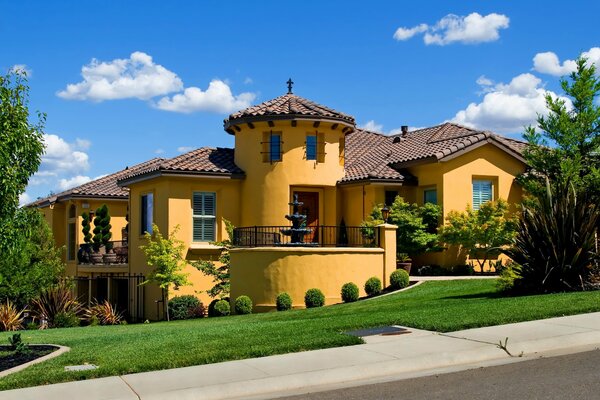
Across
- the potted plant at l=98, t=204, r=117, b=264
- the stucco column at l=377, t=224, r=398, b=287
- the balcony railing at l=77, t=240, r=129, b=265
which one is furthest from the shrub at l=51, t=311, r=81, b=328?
the stucco column at l=377, t=224, r=398, b=287

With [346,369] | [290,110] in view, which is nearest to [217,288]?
[290,110]

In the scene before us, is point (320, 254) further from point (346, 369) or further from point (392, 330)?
point (346, 369)

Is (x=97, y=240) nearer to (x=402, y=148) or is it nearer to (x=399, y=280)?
(x=402, y=148)

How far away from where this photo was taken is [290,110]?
28.4 meters

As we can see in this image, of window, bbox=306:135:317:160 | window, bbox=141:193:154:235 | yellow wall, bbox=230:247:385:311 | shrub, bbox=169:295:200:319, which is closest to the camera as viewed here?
yellow wall, bbox=230:247:385:311

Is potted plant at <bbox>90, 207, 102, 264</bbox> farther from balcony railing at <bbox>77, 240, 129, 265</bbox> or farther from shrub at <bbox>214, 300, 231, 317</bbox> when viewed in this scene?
shrub at <bbox>214, 300, 231, 317</bbox>

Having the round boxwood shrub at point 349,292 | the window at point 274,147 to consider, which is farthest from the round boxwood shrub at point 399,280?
the window at point 274,147

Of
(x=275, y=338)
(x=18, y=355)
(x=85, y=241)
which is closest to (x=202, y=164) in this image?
(x=85, y=241)

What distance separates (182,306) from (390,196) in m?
8.98

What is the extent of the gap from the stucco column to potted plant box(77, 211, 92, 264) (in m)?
16.1

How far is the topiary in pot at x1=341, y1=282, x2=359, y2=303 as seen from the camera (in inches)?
888

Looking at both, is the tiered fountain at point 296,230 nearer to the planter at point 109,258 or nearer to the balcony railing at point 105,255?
the balcony railing at point 105,255

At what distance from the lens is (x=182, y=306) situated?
85.0ft

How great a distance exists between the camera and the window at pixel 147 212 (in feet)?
97.8
